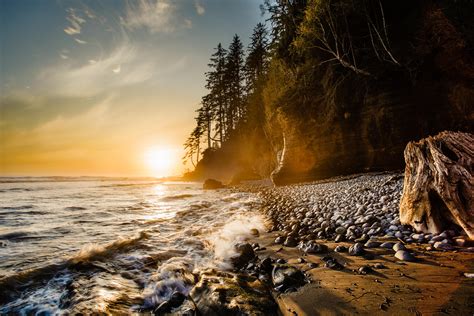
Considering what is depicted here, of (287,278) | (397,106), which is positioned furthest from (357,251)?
(397,106)

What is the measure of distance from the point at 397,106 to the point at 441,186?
928cm

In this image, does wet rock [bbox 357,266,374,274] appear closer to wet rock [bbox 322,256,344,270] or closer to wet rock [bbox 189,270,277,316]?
wet rock [bbox 322,256,344,270]

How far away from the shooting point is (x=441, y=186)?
330 centimetres

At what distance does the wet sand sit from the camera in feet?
6.09

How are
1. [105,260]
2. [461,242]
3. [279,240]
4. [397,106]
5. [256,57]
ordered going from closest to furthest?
1. [461,242]
2. [105,260]
3. [279,240]
4. [397,106]
5. [256,57]

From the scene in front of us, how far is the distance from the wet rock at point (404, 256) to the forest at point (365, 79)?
32.8 ft

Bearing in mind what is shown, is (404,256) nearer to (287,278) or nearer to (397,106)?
(287,278)

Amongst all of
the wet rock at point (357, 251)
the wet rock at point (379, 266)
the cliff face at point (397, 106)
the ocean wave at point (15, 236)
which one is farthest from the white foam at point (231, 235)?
the cliff face at point (397, 106)

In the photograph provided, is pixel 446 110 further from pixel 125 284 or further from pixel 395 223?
pixel 125 284

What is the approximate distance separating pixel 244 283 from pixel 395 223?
285cm

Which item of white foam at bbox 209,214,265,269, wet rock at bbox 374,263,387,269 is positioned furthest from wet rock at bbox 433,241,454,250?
white foam at bbox 209,214,265,269

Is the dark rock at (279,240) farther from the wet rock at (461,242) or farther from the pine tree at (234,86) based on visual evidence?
the pine tree at (234,86)

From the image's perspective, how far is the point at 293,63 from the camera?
15.7 metres

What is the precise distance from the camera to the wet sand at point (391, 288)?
6.09 feet
